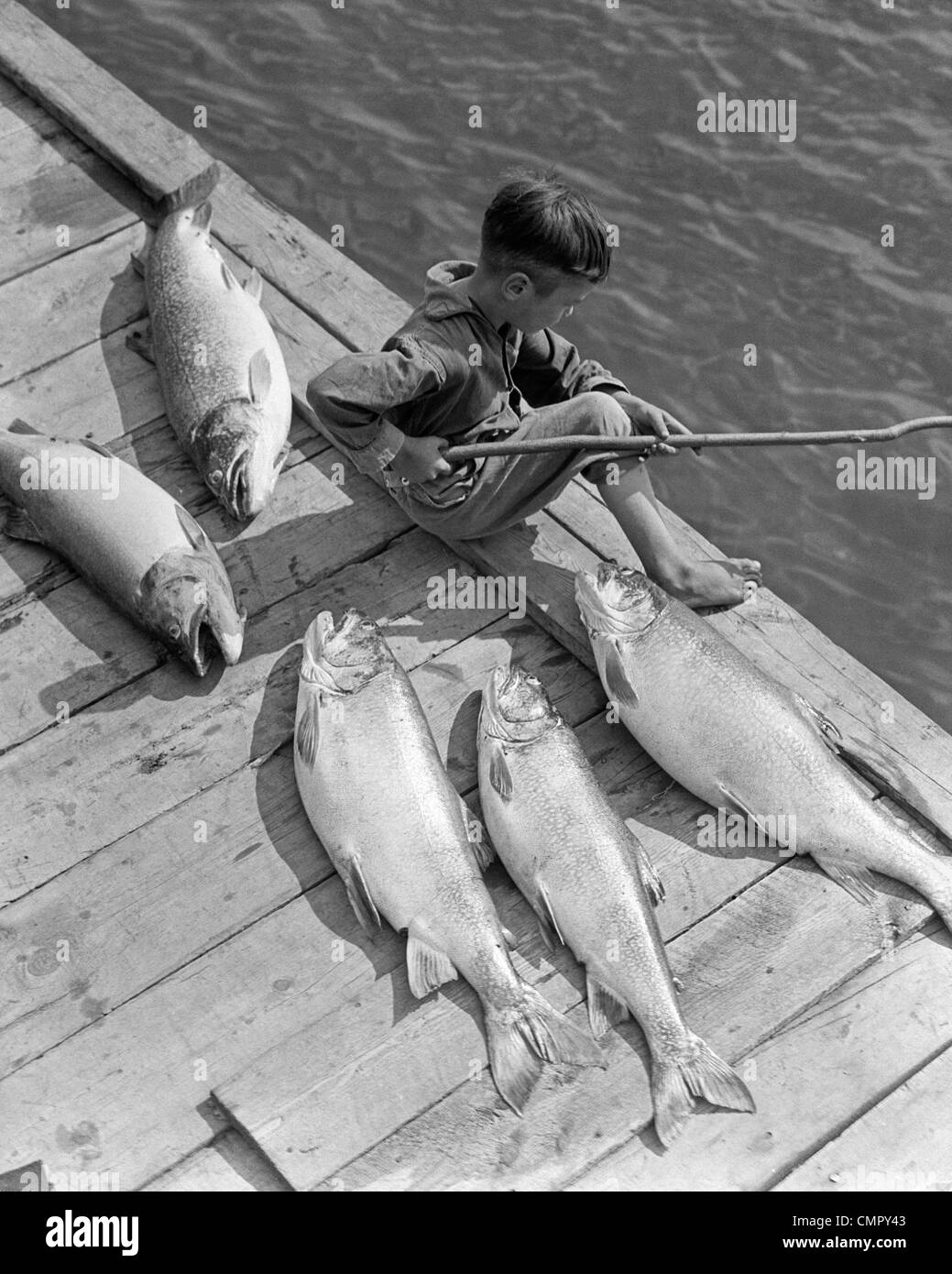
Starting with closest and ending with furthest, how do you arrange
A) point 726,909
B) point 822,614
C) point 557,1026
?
point 557,1026 < point 726,909 < point 822,614

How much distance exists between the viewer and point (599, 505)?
5789 mm

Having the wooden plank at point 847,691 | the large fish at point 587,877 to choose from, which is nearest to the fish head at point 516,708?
the large fish at point 587,877

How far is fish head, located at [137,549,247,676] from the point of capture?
5004 millimetres

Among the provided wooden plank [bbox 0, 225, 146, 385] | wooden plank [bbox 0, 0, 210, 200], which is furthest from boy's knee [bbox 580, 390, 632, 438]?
wooden plank [bbox 0, 0, 210, 200]

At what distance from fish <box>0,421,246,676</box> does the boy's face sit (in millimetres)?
1405

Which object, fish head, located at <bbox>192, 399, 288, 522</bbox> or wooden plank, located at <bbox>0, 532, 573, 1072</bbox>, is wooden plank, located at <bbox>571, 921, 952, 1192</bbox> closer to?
wooden plank, located at <bbox>0, 532, 573, 1072</bbox>

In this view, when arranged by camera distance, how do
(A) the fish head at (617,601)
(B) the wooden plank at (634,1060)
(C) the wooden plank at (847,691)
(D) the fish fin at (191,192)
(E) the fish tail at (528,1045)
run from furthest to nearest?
(D) the fish fin at (191,192) < (A) the fish head at (617,601) < (C) the wooden plank at (847,691) < (E) the fish tail at (528,1045) < (B) the wooden plank at (634,1060)

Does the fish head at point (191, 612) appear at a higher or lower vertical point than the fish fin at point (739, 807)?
higher

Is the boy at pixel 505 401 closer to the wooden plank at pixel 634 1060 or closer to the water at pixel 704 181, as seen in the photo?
the wooden plank at pixel 634 1060

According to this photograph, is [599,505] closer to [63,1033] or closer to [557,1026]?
[557,1026]

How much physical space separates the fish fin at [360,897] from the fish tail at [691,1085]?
3.07 ft

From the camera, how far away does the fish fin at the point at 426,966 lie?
168 inches

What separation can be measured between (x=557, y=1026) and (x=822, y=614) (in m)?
3.34
